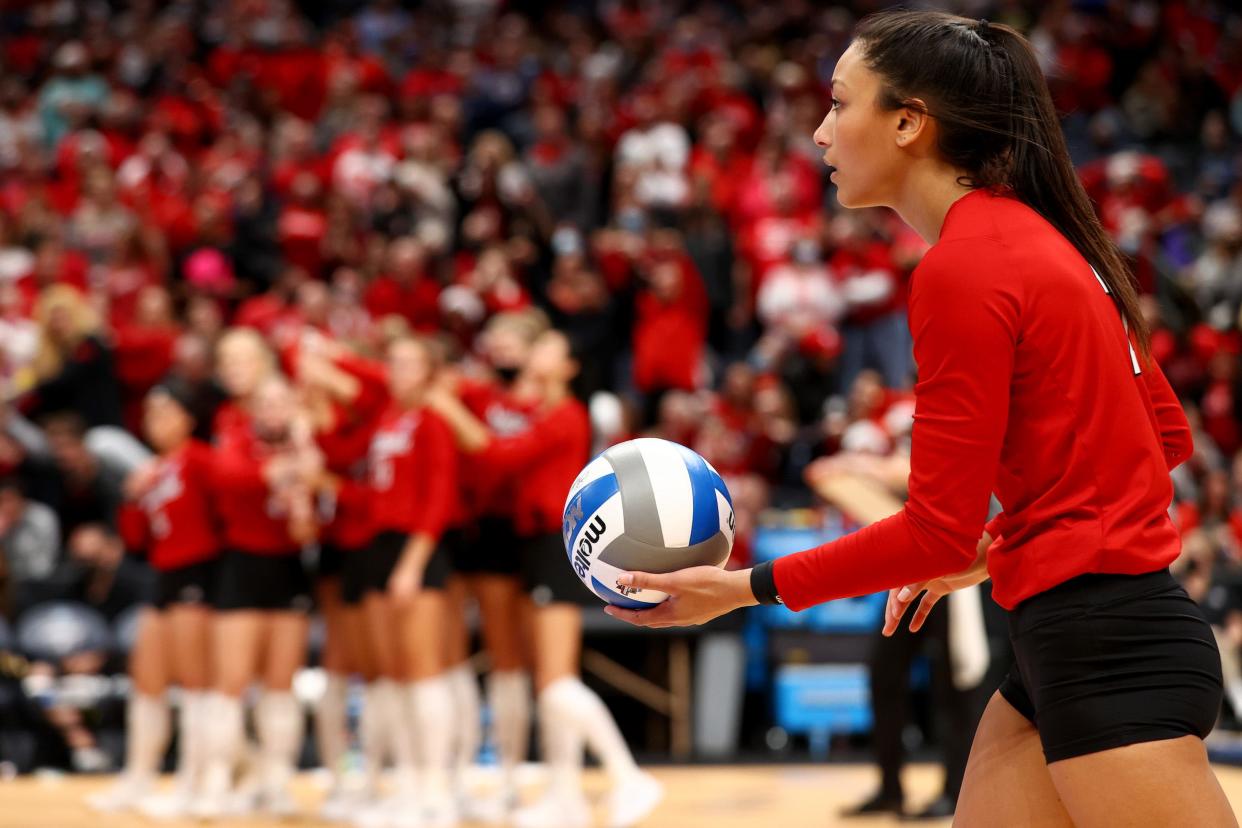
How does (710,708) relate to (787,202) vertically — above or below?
below

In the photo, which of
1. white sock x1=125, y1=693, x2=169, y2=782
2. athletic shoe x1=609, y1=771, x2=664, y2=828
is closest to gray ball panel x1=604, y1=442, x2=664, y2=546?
athletic shoe x1=609, y1=771, x2=664, y2=828

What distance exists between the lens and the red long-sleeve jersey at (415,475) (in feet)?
22.6

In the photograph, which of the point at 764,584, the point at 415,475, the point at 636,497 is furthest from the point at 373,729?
the point at 764,584

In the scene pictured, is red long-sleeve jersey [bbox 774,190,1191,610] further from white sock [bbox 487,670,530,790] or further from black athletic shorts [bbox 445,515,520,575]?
white sock [bbox 487,670,530,790]

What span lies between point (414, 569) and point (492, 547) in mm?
680

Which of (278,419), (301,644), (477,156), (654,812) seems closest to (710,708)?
(654,812)

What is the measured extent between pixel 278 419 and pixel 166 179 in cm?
617

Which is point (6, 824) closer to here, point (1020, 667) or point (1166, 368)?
point (1020, 667)

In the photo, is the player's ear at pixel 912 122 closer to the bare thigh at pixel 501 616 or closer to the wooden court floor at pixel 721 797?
the wooden court floor at pixel 721 797

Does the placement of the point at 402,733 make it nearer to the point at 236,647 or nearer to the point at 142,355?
the point at 236,647

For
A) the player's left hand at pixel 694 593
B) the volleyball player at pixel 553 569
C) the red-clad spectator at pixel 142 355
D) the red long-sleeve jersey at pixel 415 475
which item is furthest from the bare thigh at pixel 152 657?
the player's left hand at pixel 694 593

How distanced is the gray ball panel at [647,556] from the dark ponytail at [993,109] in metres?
0.75

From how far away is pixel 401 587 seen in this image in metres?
6.77

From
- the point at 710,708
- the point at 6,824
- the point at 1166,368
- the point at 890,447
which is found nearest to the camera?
the point at 6,824
